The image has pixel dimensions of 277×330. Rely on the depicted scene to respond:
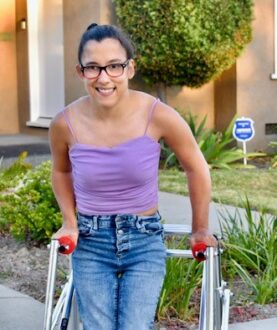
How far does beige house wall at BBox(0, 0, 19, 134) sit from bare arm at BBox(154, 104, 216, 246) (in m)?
10.5

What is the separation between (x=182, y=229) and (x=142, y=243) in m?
0.28

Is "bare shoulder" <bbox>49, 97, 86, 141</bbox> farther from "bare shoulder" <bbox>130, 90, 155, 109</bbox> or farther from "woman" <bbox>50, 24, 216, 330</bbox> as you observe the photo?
"bare shoulder" <bbox>130, 90, 155, 109</bbox>

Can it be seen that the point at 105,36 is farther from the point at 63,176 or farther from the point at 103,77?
the point at 63,176

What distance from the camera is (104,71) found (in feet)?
10.3

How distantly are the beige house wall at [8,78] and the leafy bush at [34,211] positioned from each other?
7278 mm

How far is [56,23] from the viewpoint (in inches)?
495

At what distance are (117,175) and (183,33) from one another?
7618 millimetres

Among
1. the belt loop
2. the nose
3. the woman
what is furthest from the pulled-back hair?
the belt loop

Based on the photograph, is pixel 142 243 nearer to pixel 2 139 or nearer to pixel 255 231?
pixel 255 231

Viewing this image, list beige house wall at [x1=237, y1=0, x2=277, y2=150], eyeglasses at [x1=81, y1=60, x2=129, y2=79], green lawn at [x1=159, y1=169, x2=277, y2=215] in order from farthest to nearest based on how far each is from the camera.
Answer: beige house wall at [x1=237, y1=0, x2=277, y2=150] → green lawn at [x1=159, y1=169, x2=277, y2=215] → eyeglasses at [x1=81, y1=60, x2=129, y2=79]

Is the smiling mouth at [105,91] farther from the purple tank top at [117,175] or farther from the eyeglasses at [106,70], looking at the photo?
the purple tank top at [117,175]

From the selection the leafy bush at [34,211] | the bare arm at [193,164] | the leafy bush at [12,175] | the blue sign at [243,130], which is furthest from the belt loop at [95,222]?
the blue sign at [243,130]

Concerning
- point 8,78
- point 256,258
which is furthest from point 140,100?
point 8,78

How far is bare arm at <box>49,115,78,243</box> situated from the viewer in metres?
3.31
